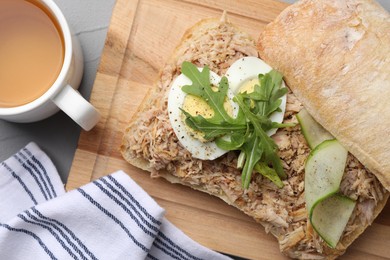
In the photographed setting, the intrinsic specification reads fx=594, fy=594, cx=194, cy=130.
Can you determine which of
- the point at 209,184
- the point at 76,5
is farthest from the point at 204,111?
the point at 76,5

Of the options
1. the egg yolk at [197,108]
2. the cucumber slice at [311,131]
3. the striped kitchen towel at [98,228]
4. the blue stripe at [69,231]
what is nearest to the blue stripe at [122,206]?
the striped kitchen towel at [98,228]

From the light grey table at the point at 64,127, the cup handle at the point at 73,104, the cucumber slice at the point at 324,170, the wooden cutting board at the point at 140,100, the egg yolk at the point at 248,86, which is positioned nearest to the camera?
the cup handle at the point at 73,104

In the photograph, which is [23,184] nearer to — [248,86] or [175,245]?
[175,245]

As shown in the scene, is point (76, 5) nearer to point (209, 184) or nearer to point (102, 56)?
point (102, 56)

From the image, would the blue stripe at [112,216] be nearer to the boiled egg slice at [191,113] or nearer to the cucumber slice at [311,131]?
the boiled egg slice at [191,113]

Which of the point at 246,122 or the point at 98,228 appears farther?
the point at 98,228

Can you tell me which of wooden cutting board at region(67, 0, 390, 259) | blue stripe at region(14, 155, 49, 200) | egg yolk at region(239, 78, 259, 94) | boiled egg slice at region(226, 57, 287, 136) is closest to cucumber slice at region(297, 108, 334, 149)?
boiled egg slice at region(226, 57, 287, 136)

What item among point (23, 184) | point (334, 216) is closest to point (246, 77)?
point (334, 216)
